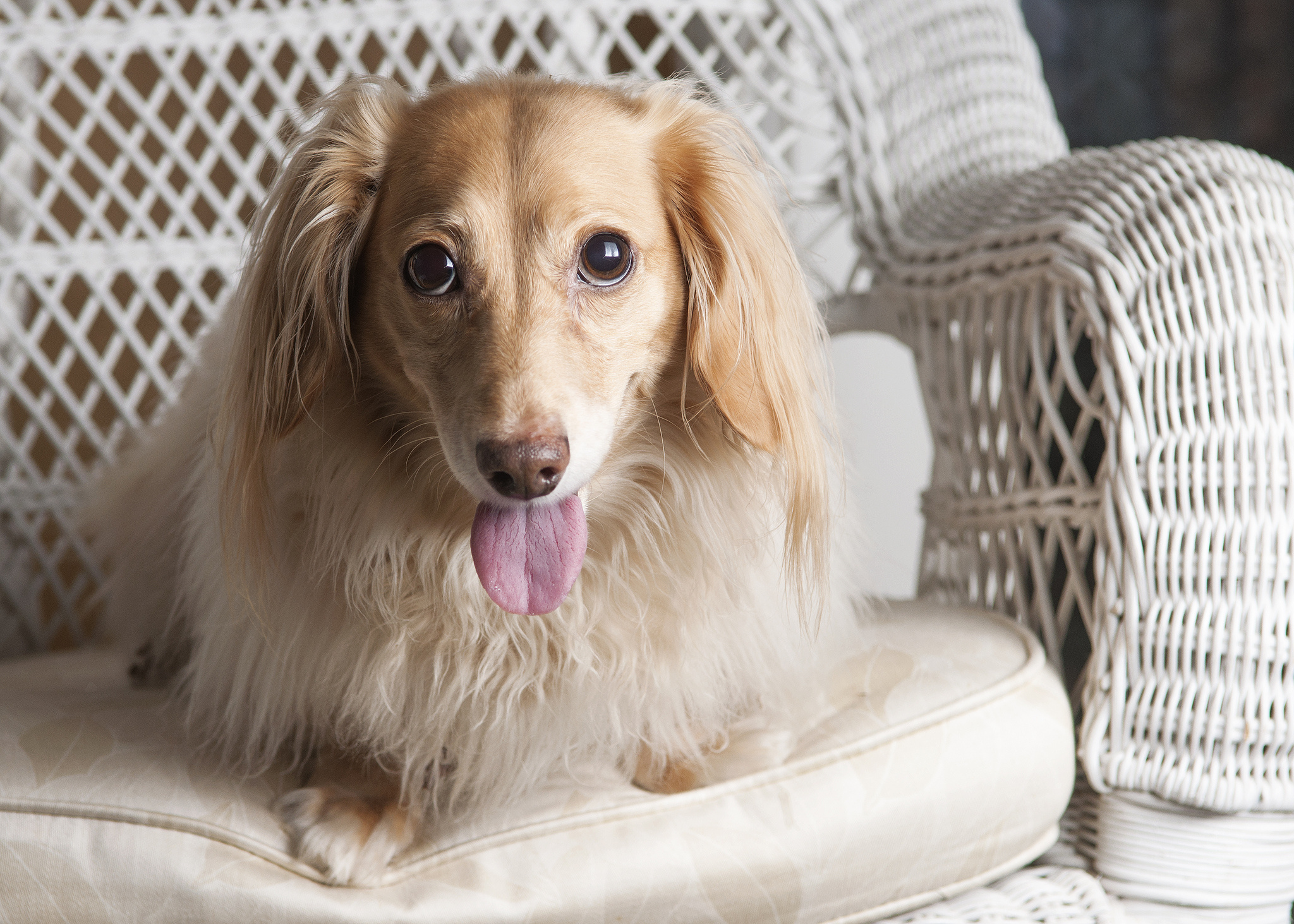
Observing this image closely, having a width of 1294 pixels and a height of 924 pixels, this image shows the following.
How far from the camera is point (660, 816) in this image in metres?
1.11

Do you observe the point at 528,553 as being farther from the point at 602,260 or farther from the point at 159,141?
the point at 159,141

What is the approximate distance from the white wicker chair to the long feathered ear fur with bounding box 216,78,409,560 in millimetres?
209

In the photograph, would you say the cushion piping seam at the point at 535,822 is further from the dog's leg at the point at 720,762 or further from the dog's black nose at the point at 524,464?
the dog's black nose at the point at 524,464

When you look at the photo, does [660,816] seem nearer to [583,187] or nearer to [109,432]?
[583,187]

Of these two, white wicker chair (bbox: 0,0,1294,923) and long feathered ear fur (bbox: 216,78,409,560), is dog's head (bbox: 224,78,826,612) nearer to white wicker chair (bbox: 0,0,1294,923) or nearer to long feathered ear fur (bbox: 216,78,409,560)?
long feathered ear fur (bbox: 216,78,409,560)

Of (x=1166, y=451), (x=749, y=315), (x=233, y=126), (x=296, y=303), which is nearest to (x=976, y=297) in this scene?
(x=1166, y=451)

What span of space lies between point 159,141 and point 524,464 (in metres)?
1.47

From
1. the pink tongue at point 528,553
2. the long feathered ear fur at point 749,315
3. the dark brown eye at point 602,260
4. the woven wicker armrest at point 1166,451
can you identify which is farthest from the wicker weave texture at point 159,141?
the pink tongue at point 528,553

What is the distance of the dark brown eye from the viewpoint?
3.48ft

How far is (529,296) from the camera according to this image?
1.03 m

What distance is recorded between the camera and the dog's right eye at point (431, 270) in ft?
3.39

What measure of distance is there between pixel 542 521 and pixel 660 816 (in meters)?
0.35

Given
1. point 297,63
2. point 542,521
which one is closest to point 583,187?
point 542,521

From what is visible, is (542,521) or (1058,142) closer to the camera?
(542,521)
